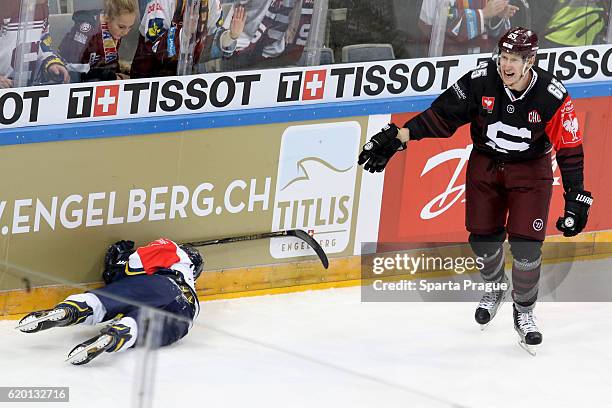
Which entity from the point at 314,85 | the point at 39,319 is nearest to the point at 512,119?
the point at 314,85

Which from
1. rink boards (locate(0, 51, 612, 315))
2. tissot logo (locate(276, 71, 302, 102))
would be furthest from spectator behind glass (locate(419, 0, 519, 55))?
tissot logo (locate(276, 71, 302, 102))

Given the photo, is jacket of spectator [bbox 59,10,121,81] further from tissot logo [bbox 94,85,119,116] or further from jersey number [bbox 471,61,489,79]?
jersey number [bbox 471,61,489,79]

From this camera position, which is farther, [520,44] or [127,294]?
[127,294]

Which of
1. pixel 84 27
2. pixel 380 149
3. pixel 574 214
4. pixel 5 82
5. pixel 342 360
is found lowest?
pixel 342 360

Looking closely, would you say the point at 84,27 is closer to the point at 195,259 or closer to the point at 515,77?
the point at 195,259

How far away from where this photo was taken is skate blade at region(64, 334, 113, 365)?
489 cm

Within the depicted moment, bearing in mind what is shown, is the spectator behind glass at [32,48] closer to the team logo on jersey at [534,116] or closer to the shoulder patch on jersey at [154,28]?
the shoulder patch on jersey at [154,28]

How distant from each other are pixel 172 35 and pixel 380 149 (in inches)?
44.7

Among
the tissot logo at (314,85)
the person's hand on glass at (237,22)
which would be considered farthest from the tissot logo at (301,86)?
the person's hand on glass at (237,22)

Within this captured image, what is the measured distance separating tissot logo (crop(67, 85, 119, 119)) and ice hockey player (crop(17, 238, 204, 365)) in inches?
23.7

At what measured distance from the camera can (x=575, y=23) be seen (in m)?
6.86

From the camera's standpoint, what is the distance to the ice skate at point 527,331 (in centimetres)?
569

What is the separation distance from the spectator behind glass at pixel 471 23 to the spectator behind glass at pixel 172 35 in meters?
1.04

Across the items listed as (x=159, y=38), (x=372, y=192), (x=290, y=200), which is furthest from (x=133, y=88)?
(x=372, y=192)
